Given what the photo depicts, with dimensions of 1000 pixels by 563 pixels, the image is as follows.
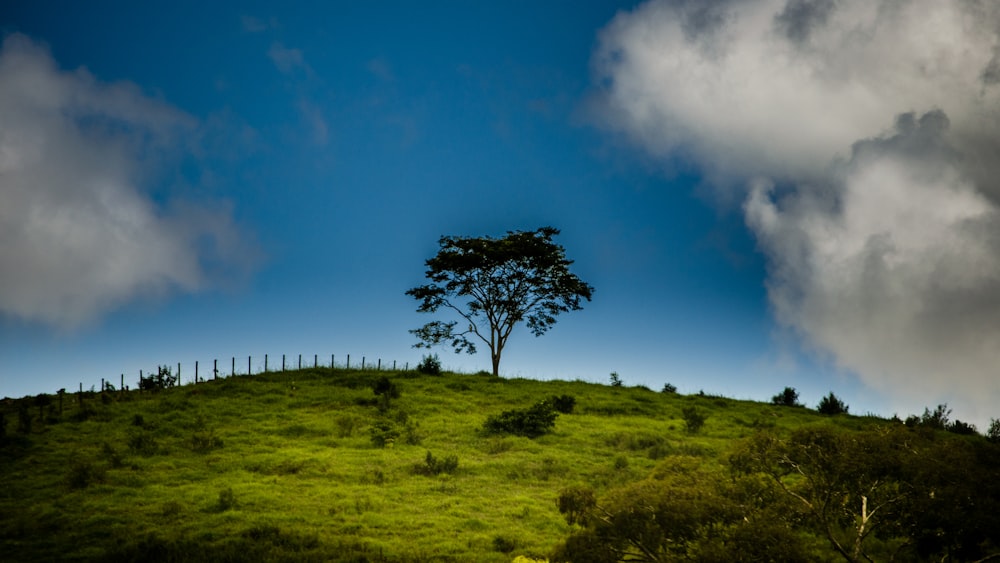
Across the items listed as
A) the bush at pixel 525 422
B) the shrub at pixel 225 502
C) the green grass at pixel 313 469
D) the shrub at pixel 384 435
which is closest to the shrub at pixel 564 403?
the green grass at pixel 313 469

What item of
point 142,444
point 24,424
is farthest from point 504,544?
point 24,424

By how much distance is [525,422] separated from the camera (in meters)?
37.8

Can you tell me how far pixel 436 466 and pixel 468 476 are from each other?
5.72ft

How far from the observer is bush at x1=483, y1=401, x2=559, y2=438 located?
123 feet

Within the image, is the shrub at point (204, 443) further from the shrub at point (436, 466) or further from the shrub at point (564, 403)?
the shrub at point (564, 403)

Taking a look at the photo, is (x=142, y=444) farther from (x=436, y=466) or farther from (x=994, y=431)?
(x=994, y=431)

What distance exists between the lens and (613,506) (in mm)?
14148

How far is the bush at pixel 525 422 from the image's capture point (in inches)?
1478

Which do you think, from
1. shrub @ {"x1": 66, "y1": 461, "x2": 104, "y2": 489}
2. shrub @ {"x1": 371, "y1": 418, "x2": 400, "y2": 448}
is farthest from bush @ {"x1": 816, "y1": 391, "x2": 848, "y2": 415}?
shrub @ {"x1": 66, "y1": 461, "x2": 104, "y2": 489}

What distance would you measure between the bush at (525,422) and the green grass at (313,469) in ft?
3.78

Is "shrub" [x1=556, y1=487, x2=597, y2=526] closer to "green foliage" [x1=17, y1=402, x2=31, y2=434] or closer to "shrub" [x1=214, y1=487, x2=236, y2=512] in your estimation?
"shrub" [x1=214, y1=487, x2=236, y2=512]

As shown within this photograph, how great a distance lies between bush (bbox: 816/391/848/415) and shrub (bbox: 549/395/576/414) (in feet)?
73.0

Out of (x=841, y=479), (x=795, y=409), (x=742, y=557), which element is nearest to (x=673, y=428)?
(x=795, y=409)

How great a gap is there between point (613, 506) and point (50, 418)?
128 ft
